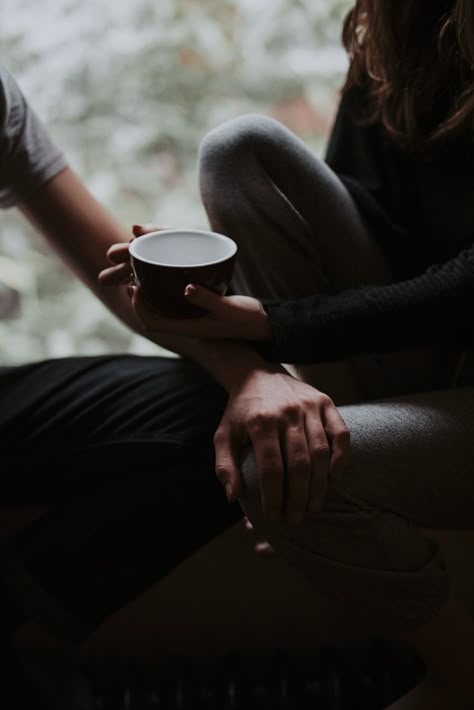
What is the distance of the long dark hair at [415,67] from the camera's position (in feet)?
3.16

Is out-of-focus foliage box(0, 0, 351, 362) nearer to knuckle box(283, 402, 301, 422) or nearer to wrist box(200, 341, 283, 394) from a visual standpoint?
wrist box(200, 341, 283, 394)

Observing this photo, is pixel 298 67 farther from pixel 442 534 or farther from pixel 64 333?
pixel 442 534

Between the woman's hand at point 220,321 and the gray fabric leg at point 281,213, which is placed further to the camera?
the gray fabric leg at point 281,213

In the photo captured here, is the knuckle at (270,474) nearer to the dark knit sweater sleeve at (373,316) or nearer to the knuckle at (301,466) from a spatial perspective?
the knuckle at (301,466)

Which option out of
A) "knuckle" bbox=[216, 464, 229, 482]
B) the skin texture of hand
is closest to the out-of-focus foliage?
the skin texture of hand

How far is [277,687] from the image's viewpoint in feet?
3.60

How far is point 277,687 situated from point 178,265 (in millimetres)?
631

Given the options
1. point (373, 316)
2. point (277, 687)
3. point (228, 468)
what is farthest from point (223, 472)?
point (277, 687)

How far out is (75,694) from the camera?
1.13 metres

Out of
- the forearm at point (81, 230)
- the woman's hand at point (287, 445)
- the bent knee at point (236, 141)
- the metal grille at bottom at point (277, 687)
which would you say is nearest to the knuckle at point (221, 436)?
the woman's hand at point (287, 445)

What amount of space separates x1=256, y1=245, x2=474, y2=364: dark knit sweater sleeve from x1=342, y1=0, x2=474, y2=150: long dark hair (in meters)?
0.20

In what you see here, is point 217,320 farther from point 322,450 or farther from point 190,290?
point 322,450

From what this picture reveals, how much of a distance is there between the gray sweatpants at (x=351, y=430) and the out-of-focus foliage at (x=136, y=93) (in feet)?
2.28

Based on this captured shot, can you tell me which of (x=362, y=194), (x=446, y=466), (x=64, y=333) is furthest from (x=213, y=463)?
(x=64, y=333)
